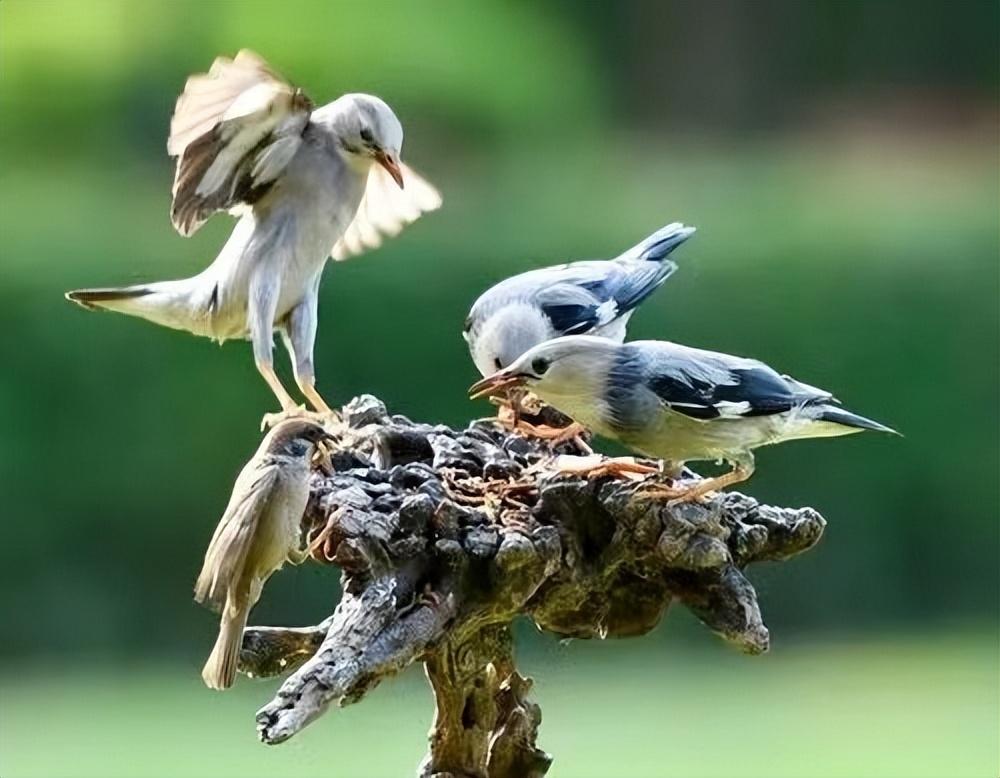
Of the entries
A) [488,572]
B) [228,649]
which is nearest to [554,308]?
[488,572]

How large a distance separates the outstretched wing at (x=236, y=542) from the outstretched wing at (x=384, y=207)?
608 millimetres

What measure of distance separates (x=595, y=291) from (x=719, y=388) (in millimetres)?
483

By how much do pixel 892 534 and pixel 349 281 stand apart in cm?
142

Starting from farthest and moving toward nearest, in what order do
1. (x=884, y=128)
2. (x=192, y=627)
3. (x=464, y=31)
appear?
1. (x=884, y=128)
2. (x=464, y=31)
3. (x=192, y=627)

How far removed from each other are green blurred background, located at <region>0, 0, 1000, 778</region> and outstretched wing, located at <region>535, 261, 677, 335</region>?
1137 millimetres

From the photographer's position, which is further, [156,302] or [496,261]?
[496,261]

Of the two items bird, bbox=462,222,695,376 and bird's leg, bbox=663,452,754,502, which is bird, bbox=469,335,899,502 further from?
bird, bbox=462,222,695,376

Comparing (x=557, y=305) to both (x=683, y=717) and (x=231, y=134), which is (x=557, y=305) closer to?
(x=231, y=134)

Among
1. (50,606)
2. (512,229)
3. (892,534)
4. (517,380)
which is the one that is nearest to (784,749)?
(892,534)

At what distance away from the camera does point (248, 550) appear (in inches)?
64.4

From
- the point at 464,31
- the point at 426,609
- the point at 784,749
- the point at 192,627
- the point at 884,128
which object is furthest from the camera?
the point at 884,128

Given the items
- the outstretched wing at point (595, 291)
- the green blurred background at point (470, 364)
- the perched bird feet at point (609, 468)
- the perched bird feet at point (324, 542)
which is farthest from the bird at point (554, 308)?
the green blurred background at point (470, 364)

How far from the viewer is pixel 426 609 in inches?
63.4

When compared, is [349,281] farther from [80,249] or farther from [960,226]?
[960,226]
